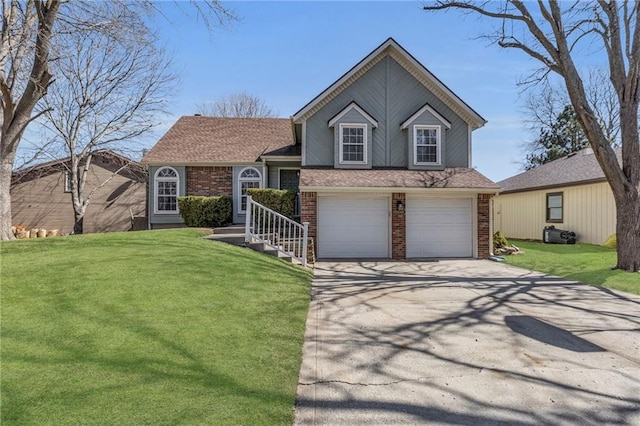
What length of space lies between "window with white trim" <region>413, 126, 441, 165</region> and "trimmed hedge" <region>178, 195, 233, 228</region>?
7.91 m

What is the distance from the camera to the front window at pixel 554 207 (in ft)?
58.0

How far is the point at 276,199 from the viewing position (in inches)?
512

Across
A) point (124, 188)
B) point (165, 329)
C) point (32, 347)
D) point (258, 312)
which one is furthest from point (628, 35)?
point (124, 188)

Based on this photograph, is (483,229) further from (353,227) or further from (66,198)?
(66,198)

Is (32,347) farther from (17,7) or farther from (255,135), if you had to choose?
(255,135)

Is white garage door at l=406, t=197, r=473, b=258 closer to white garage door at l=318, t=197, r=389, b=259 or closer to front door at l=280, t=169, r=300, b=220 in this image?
white garage door at l=318, t=197, r=389, b=259

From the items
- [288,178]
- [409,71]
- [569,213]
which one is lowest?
[569,213]

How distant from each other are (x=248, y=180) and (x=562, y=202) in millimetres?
15050

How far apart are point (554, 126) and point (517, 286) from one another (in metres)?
33.7

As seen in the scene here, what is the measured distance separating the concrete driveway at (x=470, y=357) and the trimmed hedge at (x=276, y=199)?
18.5 feet

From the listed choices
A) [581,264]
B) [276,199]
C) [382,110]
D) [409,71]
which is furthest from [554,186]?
[276,199]

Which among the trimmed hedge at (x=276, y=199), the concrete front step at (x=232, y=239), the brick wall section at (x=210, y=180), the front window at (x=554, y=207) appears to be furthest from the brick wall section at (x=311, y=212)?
the front window at (x=554, y=207)

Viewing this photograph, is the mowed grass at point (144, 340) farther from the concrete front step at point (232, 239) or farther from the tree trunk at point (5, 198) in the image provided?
the tree trunk at point (5, 198)

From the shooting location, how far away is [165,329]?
4305 millimetres
